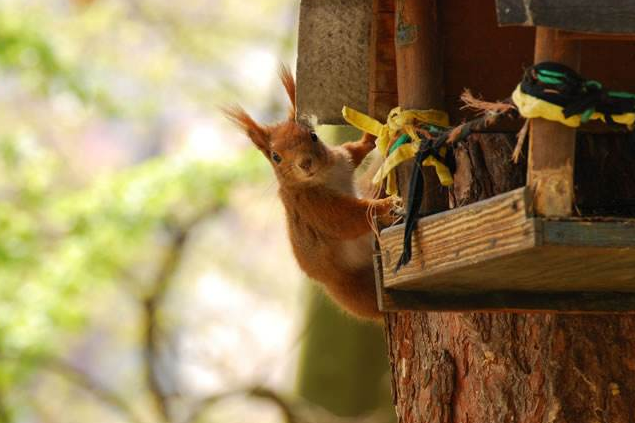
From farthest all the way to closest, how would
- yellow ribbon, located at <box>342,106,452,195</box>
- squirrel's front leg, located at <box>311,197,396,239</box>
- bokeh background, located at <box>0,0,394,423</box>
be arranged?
bokeh background, located at <box>0,0,394,423</box>
squirrel's front leg, located at <box>311,197,396,239</box>
yellow ribbon, located at <box>342,106,452,195</box>

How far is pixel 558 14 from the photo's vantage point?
2051 millimetres

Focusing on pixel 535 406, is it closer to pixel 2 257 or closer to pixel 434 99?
pixel 434 99

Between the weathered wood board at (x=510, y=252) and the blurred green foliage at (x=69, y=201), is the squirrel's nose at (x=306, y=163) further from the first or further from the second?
the blurred green foliage at (x=69, y=201)

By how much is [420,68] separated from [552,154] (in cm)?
78

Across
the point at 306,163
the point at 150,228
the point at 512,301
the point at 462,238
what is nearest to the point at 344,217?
the point at 306,163

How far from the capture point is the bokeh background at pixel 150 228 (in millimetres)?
7371

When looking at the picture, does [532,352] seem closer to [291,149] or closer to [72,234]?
[291,149]

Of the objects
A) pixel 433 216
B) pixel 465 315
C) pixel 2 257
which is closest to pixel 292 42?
pixel 2 257

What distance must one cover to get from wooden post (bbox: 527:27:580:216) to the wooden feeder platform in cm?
3

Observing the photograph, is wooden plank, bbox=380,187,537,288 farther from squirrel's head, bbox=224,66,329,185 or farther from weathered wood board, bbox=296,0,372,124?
squirrel's head, bbox=224,66,329,185

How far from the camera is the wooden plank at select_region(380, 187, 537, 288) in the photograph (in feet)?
6.95

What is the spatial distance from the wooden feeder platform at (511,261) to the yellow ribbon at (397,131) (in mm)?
159

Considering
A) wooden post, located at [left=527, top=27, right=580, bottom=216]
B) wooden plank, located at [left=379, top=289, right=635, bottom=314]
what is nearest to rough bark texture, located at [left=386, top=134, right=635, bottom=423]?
wooden plank, located at [left=379, top=289, right=635, bottom=314]

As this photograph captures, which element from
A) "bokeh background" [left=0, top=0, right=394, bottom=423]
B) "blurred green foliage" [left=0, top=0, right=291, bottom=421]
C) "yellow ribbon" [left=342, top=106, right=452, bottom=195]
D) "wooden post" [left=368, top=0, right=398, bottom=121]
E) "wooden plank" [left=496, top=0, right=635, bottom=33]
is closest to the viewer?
"wooden plank" [left=496, top=0, right=635, bottom=33]
